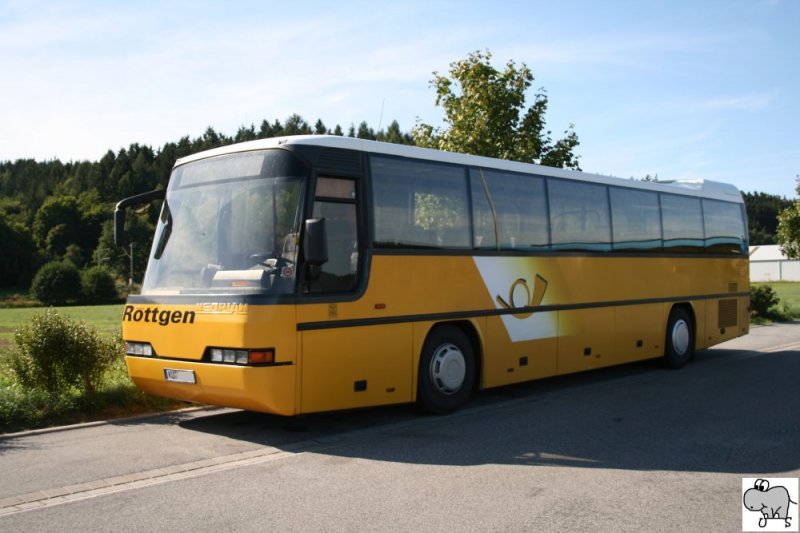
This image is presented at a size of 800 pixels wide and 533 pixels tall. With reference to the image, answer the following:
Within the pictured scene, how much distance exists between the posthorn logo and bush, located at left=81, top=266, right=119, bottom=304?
313 feet

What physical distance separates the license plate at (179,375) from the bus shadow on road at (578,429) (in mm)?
753

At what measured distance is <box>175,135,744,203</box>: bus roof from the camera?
8.55 meters

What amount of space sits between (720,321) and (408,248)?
966 cm

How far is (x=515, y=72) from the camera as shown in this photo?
2053 cm

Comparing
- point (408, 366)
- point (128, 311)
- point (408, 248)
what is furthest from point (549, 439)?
point (128, 311)

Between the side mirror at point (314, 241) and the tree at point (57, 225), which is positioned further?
the tree at point (57, 225)

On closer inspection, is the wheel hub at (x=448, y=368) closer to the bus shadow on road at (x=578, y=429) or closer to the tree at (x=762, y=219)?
the bus shadow on road at (x=578, y=429)

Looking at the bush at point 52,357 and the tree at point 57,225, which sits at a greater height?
the tree at point 57,225

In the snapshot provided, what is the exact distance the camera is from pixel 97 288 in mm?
94750

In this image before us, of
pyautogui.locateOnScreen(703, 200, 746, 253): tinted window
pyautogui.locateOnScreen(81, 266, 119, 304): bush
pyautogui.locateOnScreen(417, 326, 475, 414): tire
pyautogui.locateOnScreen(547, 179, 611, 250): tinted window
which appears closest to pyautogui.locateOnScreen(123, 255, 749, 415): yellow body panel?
pyautogui.locateOnScreen(417, 326, 475, 414): tire

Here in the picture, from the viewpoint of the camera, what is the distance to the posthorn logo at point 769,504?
5.51 metres

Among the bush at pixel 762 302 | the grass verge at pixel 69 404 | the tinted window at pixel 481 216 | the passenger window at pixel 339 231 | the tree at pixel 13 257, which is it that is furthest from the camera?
the tree at pixel 13 257

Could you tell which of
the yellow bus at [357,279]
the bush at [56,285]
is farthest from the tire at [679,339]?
the bush at [56,285]

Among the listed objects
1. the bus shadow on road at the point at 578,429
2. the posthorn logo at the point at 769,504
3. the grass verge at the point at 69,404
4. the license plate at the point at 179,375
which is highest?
the license plate at the point at 179,375
